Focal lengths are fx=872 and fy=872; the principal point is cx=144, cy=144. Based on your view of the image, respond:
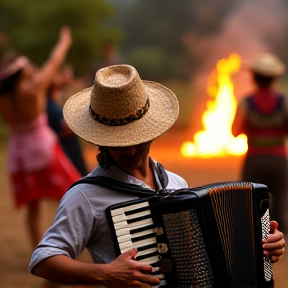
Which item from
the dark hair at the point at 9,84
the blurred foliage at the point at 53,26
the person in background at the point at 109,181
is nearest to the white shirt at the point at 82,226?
the person in background at the point at 109,181

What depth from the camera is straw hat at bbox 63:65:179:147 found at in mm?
3211

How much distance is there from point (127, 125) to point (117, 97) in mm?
111

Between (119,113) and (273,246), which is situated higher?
(119,113)

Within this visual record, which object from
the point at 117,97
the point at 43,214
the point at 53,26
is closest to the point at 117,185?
the point at 117,97

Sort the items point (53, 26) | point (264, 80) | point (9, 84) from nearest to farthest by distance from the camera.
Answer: point (9, 84) < point (264, 80) < point (53, 26)

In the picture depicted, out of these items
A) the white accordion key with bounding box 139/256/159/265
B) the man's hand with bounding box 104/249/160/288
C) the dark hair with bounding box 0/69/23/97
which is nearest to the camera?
the man's hand with bounding box 104/249/160/288

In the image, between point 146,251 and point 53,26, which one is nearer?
point 146,251

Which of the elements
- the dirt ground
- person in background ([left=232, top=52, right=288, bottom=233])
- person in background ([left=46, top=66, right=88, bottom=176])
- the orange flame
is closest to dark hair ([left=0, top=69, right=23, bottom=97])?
person in background ([left=46, top=66, right=88, bottom=176])

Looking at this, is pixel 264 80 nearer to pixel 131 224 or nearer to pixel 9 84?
pixel 9 84

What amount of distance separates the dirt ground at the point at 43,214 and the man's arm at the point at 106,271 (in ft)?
9.79

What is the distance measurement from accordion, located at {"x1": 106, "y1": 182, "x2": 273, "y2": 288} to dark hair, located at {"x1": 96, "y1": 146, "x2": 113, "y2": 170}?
20 cm

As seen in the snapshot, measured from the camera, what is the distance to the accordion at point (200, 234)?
10.4 ft

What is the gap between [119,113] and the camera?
128 inches

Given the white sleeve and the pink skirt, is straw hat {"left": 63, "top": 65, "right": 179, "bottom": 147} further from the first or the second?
the pink skirt
